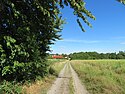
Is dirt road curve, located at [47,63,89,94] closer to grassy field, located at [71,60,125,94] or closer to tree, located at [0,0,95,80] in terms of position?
grassy field, located at [71,60,125,94]

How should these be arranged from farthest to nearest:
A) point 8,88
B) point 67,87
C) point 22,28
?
1. point 67,87
2. point 22,28
3. point 8,88

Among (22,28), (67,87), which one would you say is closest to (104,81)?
(67,87)

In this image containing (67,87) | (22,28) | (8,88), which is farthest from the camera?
(67,87)

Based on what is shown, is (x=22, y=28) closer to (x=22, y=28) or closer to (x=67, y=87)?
(x=22, y=28)

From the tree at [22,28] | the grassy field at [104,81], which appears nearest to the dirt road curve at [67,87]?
the grassy field at [104,81]

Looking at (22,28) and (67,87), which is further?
(67,87)

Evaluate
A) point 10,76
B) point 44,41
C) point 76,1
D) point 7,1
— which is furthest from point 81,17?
point 44,41

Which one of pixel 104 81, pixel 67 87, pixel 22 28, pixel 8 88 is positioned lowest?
pixel 67 87

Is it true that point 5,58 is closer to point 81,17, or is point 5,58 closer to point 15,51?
point 15,51

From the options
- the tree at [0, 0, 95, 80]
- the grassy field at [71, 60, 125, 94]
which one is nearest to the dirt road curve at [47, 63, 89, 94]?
the grassy field at [71, 60, 125, 94]

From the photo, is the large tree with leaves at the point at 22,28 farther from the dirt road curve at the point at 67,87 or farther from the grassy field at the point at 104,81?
the grassy field at the point at 104,81

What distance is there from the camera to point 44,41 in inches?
840

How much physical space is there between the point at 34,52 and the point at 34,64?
0.81m

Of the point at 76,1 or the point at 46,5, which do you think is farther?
the point at 46,5
